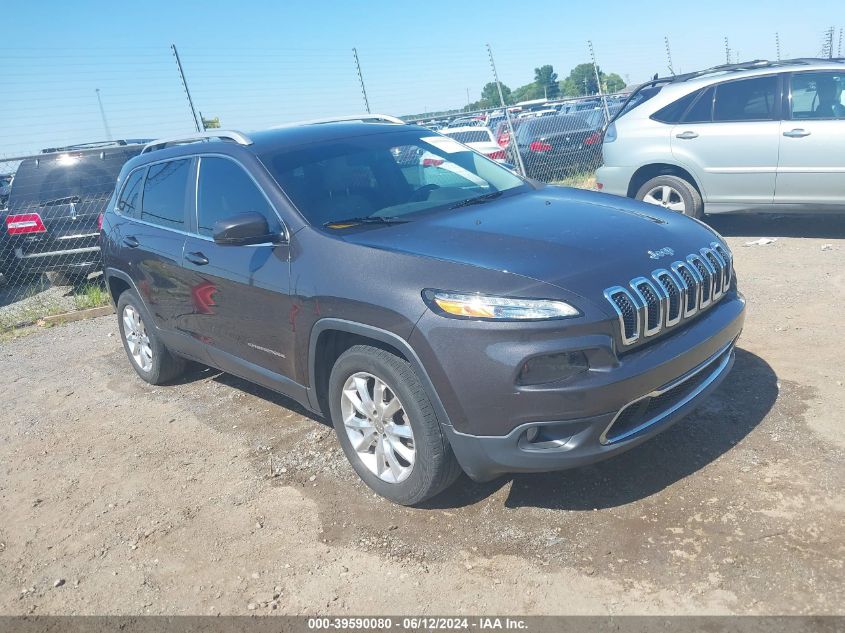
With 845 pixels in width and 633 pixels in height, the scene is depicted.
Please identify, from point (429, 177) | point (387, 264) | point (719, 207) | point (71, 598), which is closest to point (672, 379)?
point (387, 264)

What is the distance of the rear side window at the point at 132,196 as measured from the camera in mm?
5445

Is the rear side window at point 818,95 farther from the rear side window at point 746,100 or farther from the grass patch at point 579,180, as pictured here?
the grass patch at point 579,180

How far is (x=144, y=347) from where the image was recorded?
229 inches

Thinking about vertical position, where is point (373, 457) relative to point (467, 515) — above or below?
Answer: above

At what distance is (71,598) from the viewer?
3275 millimetres

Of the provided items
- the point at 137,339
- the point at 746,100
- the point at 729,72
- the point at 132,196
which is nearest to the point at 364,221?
the point at 132,196

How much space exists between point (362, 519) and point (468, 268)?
4.31ft

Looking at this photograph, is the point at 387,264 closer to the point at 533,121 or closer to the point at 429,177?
the point at 429,177

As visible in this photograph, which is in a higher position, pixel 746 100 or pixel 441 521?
pixel 746 100

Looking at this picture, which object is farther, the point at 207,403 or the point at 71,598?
the point at 207,403

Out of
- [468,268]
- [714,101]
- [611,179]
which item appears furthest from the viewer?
[611,179]

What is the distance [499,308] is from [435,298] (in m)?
0.28

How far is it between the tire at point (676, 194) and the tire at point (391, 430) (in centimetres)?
530

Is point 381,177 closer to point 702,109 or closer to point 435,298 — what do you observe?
point 435,298
